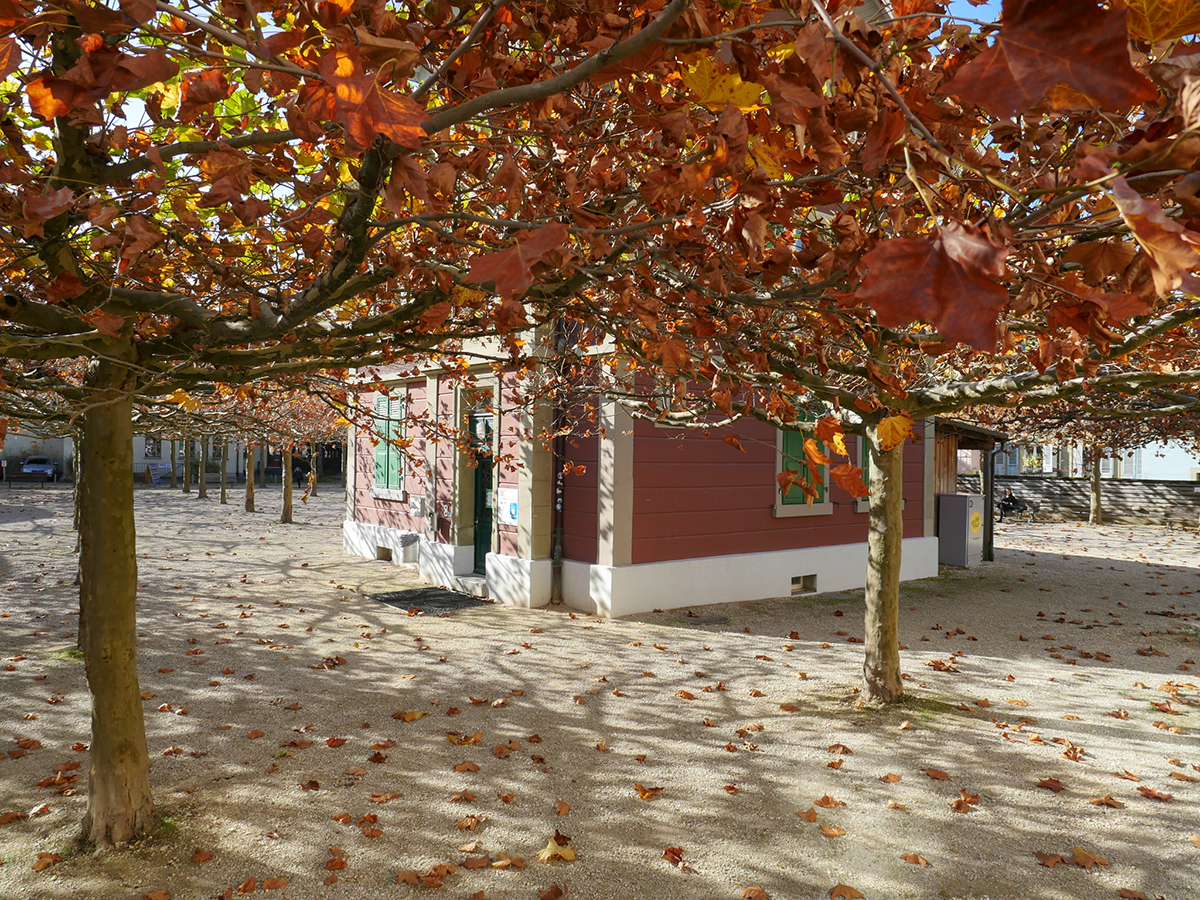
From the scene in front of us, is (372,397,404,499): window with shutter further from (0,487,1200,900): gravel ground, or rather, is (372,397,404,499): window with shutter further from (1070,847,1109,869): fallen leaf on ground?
(1070,847,1109,869): fallen leaf on ground

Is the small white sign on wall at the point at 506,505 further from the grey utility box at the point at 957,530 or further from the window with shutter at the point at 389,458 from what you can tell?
the grey utility box at the point at 957,530

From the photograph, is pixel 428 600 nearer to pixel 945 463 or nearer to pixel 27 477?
pixel 945 463

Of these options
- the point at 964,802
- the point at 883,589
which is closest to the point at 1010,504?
the point at 883,589

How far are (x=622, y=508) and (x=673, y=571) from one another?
4.30 feet

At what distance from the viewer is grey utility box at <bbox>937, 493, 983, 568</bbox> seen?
14.6m

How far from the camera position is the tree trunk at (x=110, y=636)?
389 centimetres

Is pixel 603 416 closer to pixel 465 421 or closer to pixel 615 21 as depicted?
pixel 465 421

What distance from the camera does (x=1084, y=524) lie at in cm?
2575

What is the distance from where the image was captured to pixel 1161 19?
1.06 m

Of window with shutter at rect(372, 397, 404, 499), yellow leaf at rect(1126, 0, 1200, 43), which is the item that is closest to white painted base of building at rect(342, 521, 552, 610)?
window with shutter at rect(372, 397, 404, 499)

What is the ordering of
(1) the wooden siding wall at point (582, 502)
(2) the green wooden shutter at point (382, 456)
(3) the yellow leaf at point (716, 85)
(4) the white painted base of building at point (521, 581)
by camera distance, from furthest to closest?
(2) the green wooden shutter at point (382, 456) → (4) the white painted base of building at point (521, 581) → (1) the wooden siding wall at point (582, 502) → (3) the yellow leaf at point (716, 85)

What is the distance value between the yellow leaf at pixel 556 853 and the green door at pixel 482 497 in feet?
26.9

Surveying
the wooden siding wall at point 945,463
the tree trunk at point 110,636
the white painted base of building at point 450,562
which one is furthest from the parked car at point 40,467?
the tree trunk at point 110,636

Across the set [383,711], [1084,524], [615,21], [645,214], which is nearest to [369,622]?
[383,711]
